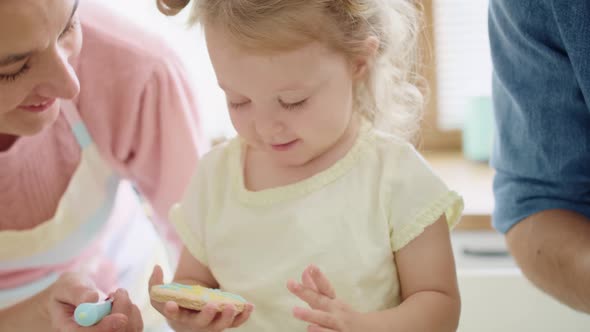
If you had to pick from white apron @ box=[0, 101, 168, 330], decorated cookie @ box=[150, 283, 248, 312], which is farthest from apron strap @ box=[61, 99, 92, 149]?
decorated cookie @ box=[150, 283, 248, 312]

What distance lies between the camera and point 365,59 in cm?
100

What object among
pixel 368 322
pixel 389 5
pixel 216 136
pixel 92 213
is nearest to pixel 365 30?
pixel 389 5

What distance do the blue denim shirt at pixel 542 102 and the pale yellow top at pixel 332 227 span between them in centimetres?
19

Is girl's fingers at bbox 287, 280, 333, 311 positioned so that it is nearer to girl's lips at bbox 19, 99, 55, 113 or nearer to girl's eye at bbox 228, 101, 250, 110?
girl's eye at bbox 228, 101, 250, 110

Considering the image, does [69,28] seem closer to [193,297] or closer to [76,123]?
[76,123]

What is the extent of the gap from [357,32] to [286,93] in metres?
0.13

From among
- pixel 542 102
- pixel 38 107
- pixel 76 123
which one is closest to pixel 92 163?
pixel 76 123

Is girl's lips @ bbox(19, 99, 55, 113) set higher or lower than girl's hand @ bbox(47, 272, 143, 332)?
higher

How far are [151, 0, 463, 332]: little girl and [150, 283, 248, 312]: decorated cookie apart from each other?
0.04ft

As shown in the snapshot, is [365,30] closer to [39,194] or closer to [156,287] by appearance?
[156,287]

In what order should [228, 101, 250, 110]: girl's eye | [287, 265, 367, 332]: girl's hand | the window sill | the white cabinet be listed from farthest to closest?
1. the window sill
2. the white cabinet
3. [228, 101, 250, 110]: girl's eye
4. [287, 265, 367, 332]: girl's hand

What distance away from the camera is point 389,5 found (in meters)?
1.03

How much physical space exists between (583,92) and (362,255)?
35 centimetres

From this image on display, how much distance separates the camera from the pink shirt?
1260 mm
